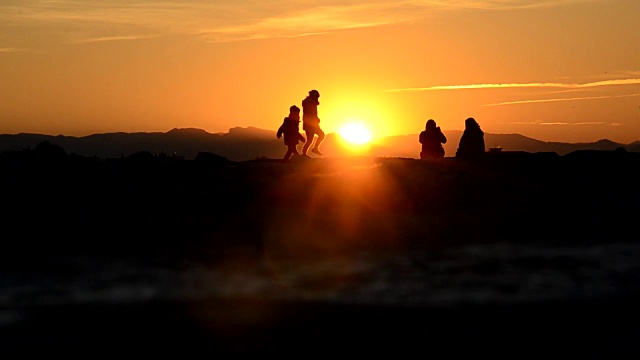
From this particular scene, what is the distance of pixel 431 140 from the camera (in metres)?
36.2

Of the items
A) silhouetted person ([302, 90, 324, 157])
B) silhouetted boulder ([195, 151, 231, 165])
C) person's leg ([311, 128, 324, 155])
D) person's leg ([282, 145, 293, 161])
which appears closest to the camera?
silhouetted person ([302, 90, 324, 157])

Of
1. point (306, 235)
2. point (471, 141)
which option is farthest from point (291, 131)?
point (306, 235)

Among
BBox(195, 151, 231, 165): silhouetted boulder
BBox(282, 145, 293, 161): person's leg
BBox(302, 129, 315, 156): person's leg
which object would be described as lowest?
BBox(195, 151, 231, 165): silhouetted boulder

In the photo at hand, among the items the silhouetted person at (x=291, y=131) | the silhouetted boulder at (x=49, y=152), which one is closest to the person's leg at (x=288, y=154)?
the silhouetted person at (x=291, y=131)

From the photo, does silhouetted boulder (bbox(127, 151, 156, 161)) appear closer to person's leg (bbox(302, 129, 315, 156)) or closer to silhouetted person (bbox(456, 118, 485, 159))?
person's leg (bbox(302, 129, 315, 156))

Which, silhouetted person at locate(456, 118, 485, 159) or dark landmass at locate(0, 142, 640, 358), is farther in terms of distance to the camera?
silhouetted person at locate(456, 118, 485, 159)

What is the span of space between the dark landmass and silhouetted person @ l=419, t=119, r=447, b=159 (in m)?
2.18

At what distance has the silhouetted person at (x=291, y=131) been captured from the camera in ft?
112

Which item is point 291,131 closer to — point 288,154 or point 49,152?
point 288,154

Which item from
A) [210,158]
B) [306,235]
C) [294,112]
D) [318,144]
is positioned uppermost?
[294,112]

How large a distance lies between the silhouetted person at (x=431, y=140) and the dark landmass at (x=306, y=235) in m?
2.18

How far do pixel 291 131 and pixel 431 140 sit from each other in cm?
492

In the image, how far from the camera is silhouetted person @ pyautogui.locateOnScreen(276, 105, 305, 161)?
34.1 m

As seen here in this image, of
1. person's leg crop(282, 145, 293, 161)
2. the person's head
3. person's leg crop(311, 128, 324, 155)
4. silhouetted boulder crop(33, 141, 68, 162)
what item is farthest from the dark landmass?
the person's head
